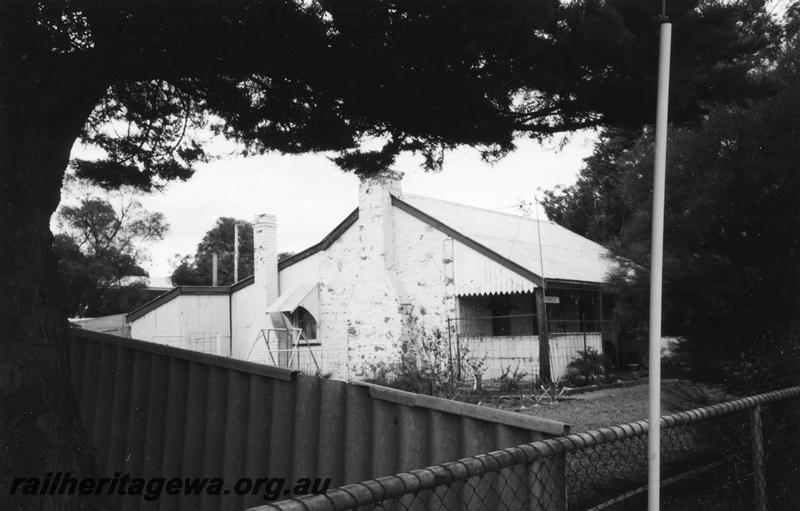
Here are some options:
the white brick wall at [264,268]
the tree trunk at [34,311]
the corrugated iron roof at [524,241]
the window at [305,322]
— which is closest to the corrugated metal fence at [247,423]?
the tree trunk at [34,311]

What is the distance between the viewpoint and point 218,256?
210ft

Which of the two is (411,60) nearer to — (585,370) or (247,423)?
(247,423)

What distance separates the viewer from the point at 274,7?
3.54m

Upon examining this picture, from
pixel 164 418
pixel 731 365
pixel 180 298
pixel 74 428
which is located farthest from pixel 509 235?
pixel 74 428

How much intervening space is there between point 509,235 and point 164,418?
57.6 feet

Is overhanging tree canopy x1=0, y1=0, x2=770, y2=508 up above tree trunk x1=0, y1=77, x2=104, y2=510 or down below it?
above

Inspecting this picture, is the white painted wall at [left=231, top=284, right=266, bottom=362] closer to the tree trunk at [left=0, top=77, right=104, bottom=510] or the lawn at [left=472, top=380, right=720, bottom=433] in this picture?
the lawn at [left=472, top=380, right=720, bottom=433]

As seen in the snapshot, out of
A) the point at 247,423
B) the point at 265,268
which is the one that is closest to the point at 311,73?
the point at 247,423

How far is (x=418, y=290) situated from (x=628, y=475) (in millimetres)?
→ 14565

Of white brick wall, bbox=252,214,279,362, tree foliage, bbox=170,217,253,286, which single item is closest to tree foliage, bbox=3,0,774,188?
white brick wall, bbox=252,214,279,362

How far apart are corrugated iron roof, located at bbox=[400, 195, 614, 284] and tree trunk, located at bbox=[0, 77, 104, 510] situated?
14.1 metres

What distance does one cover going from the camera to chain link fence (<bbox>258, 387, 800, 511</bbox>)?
2209 millimetres

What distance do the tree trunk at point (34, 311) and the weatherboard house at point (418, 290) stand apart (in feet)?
44.1

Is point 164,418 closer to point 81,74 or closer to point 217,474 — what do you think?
point 217,474
